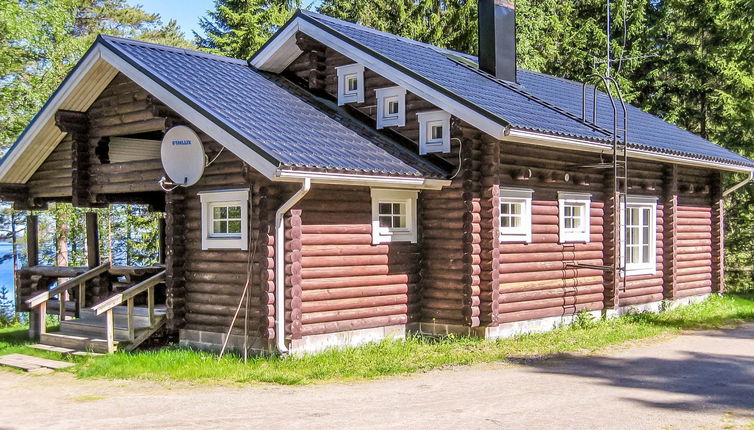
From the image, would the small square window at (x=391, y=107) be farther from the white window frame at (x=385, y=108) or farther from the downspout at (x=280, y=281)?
the downspout at (x=280, y=281)

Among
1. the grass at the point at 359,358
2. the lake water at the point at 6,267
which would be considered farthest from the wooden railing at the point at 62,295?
the lake water at the point at 6,267

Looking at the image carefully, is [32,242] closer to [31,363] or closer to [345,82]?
[31,363]

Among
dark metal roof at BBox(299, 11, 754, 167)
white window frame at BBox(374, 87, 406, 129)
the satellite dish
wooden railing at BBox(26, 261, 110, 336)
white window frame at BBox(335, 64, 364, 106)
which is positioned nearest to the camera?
the satellite dish

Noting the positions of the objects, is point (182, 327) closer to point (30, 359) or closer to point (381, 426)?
point (30, 359)

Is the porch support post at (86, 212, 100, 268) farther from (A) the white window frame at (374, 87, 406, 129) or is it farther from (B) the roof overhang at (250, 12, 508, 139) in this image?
(A) the white window frame at (374, 87, 406, 129)

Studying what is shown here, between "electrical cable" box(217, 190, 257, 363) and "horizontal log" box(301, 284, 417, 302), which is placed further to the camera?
"horizontal log" box(301, 284, 417, 302)

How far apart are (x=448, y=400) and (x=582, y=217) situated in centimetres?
747

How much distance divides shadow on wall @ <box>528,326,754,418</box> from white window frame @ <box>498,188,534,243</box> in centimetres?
271

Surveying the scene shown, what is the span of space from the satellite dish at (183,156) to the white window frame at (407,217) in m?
2.88

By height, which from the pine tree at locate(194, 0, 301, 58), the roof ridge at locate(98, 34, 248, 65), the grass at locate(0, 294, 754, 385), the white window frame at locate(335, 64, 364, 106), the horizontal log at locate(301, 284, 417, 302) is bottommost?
the grass at locate(0, 294, 754, 385)

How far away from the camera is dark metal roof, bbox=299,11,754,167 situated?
1368 cm

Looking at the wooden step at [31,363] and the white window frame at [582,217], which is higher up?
the white window frame at [582,217]

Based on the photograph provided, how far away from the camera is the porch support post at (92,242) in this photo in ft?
51.8

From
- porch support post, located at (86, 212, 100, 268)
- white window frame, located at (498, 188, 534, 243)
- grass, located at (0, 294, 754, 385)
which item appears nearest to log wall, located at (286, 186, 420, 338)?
grass, located at (0, 294, 754, 385)
